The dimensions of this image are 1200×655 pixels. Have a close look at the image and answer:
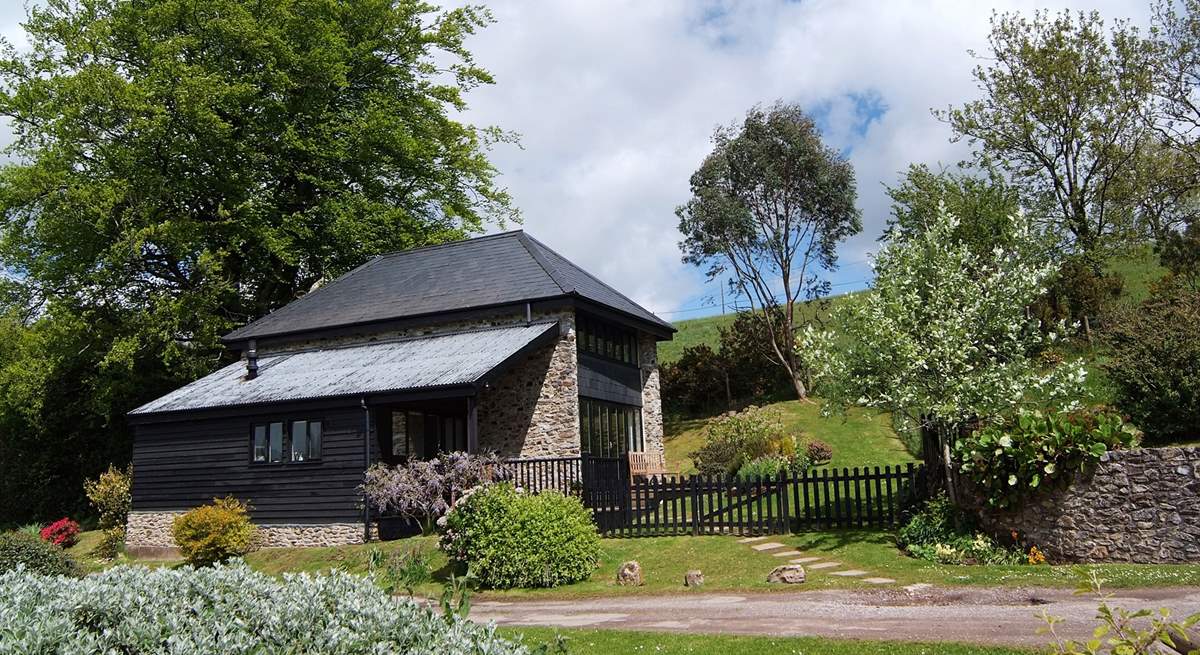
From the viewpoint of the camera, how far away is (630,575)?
12734 millimetres

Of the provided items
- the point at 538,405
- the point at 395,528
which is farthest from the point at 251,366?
the point at 538,405

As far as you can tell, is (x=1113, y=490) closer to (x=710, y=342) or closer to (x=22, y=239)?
(x=22, y=239)

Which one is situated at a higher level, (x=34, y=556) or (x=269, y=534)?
(x=34, y=556)

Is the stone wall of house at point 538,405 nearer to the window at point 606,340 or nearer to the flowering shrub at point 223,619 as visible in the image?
the window at point 606,340

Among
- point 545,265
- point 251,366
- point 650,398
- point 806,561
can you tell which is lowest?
point 806,561

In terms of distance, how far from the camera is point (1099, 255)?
28.5m

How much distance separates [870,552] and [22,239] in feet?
89.3

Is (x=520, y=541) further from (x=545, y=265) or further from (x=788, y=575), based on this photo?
(x=545, y=265)

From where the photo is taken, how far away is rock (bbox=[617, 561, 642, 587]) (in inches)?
498

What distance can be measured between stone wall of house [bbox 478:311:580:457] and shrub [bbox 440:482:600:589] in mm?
5783

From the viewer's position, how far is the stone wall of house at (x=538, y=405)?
19719mm

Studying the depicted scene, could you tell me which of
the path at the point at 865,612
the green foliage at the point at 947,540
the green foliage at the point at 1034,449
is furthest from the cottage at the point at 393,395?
the green foliage at the point at 1034,449

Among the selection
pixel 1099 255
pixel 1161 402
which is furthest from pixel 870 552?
pixel 1099 255

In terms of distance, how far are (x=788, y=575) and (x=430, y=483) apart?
7.84 meters
